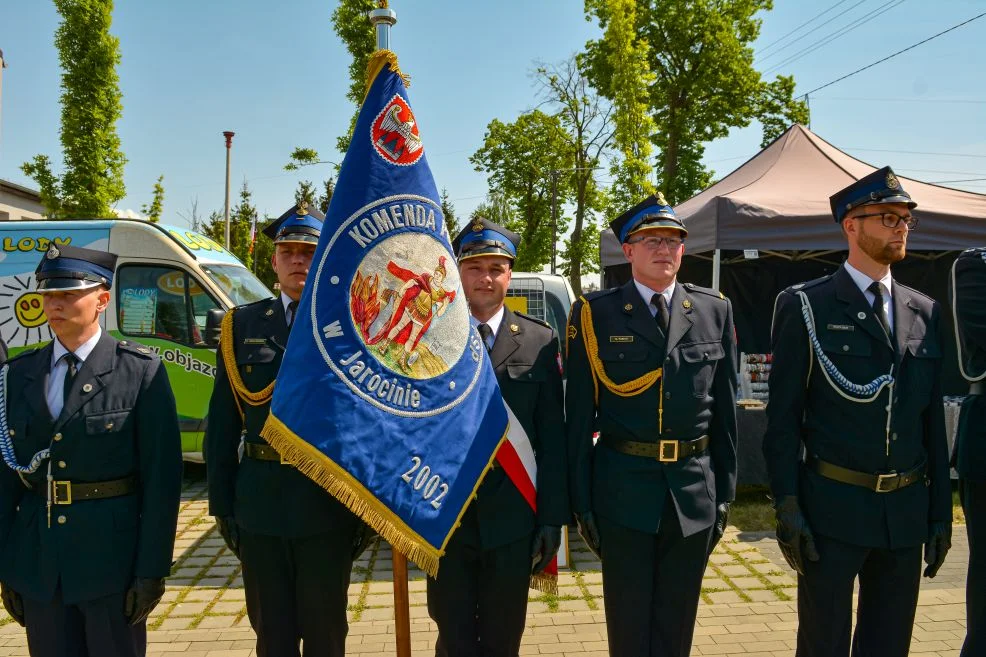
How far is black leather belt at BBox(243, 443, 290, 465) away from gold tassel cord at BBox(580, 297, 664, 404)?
4.40ft

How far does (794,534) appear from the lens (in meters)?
2.74

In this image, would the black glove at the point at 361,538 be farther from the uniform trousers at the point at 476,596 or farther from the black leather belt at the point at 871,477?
the black leather belt at the point at 871,477

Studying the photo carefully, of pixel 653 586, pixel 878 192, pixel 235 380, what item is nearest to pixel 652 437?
pixel 653 586

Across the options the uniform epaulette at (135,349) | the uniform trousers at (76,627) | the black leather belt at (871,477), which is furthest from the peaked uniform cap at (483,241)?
the uniform trousers at (76,627)

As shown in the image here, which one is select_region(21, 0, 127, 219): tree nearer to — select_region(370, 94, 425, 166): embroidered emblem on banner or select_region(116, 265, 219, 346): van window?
select_region(116, 265, 219, 346): van window

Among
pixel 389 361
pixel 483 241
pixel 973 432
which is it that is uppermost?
pixel 483 241

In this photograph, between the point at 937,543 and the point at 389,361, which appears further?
the point at 937,543

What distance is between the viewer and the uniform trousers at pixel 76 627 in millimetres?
2451

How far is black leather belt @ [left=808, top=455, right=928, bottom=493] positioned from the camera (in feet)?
8.87

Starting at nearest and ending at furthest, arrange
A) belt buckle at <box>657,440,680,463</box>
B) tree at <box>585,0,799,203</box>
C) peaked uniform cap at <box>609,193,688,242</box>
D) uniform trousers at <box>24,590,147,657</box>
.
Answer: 1. uniform trousers at <box>24,590,147,657</box>
2. belt buckle at <box>657,440,680,463</box>
3. peaked uniform cap at <box>609,193,688,242</box>
4. tree at <box>585,0,799,203</box>

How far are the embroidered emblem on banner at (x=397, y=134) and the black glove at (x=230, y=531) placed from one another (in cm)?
161

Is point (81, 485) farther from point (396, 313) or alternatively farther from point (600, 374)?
point (600, 374)

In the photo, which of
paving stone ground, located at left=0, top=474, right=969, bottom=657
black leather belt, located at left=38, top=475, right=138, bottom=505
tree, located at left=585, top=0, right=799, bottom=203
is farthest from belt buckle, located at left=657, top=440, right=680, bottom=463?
tree, located at left=585, top=0, right=799, bottom=203

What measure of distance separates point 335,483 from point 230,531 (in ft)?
2.17
